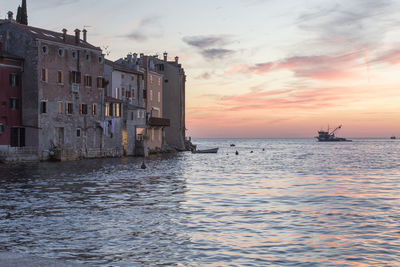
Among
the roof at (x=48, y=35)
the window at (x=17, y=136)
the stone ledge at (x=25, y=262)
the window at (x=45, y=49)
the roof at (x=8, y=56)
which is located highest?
the roof at (x=48, y=35)

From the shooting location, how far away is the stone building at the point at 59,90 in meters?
57.0

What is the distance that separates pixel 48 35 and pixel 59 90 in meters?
6.96

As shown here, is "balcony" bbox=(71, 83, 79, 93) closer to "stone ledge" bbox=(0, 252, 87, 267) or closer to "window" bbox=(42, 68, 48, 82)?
"window" bbox=(42, 68, 48, 82)

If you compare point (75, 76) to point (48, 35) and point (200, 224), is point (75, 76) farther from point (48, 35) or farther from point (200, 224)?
point (200, 224)

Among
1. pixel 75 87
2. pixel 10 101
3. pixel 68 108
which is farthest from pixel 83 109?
pixel 10 101

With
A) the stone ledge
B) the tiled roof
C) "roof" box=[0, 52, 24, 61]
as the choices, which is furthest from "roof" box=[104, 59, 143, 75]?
the stone ledge

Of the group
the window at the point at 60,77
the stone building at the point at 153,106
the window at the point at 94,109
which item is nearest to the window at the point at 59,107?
the window at the point at 60,77

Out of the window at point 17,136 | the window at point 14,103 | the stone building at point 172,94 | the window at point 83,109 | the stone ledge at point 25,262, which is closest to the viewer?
the stone ledge at point 25,262

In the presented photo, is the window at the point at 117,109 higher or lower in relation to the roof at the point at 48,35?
lower

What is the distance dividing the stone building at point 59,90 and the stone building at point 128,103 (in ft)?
19.0

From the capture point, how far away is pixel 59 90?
60.2 m

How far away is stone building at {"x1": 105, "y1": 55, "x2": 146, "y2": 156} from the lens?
241 feet

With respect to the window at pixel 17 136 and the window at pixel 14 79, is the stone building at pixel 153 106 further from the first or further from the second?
the window at pixel 14 79

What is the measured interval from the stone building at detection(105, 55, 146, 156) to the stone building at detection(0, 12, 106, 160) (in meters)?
5.79
